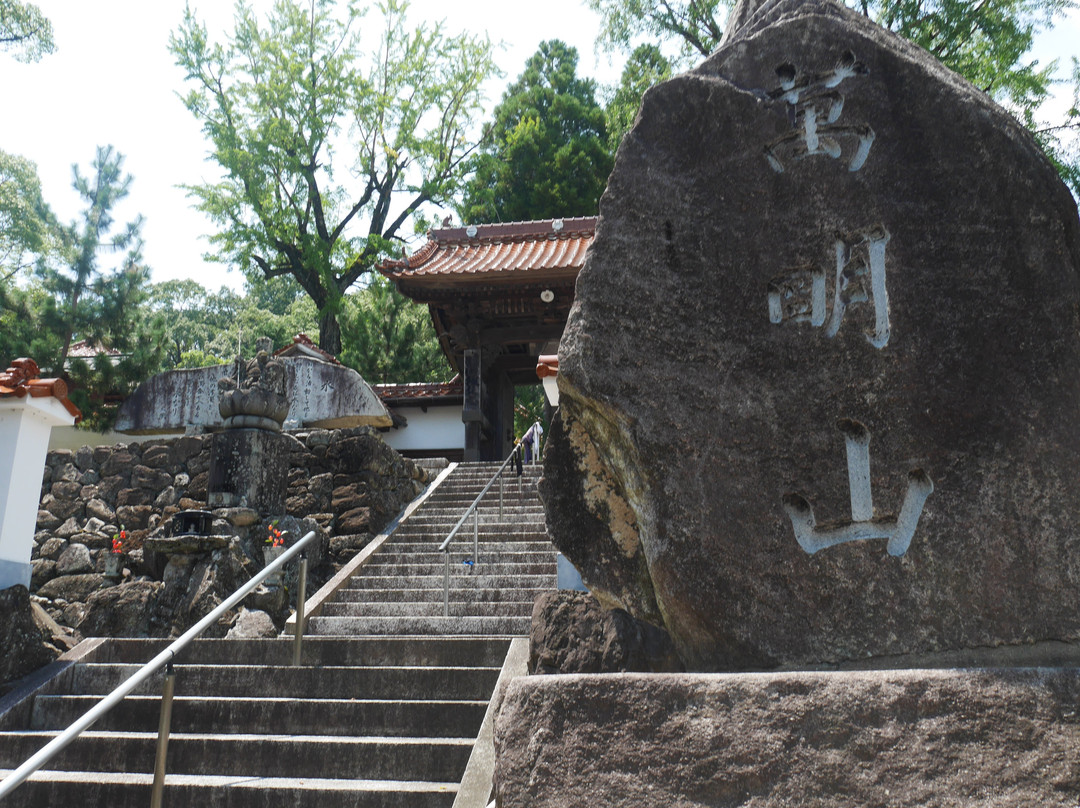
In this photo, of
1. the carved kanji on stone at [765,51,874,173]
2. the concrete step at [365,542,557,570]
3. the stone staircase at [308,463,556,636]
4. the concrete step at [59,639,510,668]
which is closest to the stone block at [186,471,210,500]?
the stone staircase at [308,463,556,636]

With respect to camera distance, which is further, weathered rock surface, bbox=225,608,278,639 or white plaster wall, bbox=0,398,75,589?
weathered rock surface, bbox=225,608,278,639

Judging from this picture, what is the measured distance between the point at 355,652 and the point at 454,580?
89.5 inches

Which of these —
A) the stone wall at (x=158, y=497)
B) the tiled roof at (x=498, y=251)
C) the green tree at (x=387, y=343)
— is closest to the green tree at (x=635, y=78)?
the tiled roof at (x=498, y=251)

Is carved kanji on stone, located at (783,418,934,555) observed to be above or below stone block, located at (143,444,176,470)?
below

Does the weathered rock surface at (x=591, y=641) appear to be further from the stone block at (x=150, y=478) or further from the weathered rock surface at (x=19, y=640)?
the stone block at (x=150, y=478)

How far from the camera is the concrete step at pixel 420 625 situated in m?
6.34

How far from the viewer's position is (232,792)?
3869 millimetres

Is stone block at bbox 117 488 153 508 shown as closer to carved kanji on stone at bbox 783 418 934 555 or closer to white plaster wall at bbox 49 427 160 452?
white plaster wall at bbox 49 427 160 452

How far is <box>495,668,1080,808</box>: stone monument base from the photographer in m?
1.93

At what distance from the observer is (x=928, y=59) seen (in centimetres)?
322

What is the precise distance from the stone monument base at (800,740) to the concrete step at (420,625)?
4.05 m

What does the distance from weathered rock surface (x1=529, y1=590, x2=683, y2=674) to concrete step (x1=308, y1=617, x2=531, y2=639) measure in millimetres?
3141

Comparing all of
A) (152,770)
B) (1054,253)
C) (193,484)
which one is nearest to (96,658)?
(152,770)

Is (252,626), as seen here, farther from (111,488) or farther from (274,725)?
(111,488)
